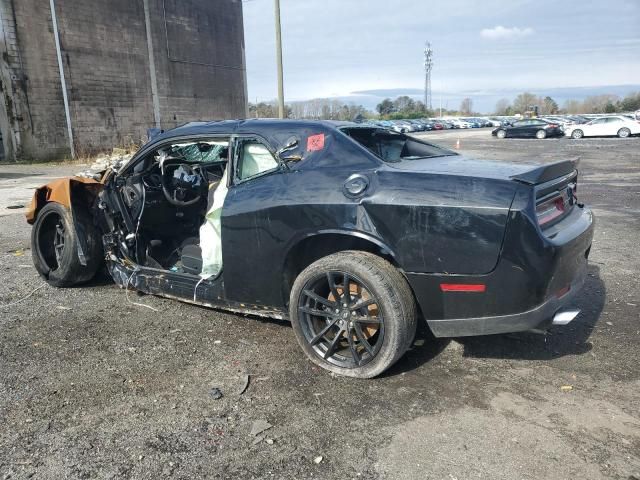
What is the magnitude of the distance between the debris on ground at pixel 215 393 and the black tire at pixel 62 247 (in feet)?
7.66

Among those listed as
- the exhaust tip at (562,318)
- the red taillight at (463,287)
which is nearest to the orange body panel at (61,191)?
the red taillight at (463,287)

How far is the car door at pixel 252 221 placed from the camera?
3387 millimetres

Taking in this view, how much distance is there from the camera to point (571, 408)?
9.21 ft

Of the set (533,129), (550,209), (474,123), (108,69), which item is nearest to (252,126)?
(550,209)

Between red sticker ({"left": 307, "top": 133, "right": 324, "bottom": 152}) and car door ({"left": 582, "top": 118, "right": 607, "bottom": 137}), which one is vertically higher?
red sticker ({"left": 307, "top": 133, "right": 324, "bottom": 152})

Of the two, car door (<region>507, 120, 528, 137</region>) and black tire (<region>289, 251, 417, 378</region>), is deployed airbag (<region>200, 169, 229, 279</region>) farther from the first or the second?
car door (<region>507, 120, 528, 137</region>)

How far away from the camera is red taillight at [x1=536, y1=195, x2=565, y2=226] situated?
113 inches

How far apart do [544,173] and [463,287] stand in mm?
816

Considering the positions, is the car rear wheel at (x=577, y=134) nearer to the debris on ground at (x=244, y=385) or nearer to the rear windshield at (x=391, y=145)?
the rear windshield at (x=391, y=145)

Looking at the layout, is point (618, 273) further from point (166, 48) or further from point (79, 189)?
point (166, 48)

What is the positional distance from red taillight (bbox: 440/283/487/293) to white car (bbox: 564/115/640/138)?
36.1 metres

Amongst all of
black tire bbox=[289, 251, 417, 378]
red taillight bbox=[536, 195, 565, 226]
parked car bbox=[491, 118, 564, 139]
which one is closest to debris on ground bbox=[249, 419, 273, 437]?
black tire bbox=[289, 251, 417, 378]

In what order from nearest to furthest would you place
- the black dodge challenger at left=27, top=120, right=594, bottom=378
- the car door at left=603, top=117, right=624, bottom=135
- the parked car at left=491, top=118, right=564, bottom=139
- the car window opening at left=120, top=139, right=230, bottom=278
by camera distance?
the black dodge challenger at left=27, top=120, right=594, bottom=378 → the car window opening at left=120, top=139, right=230, bottom=278 → the car door at left=603, top=117, right=624, bottom=135 → the parked car at left=491, top=118, right=564, bottom=139

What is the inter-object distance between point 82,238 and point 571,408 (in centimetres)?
410
